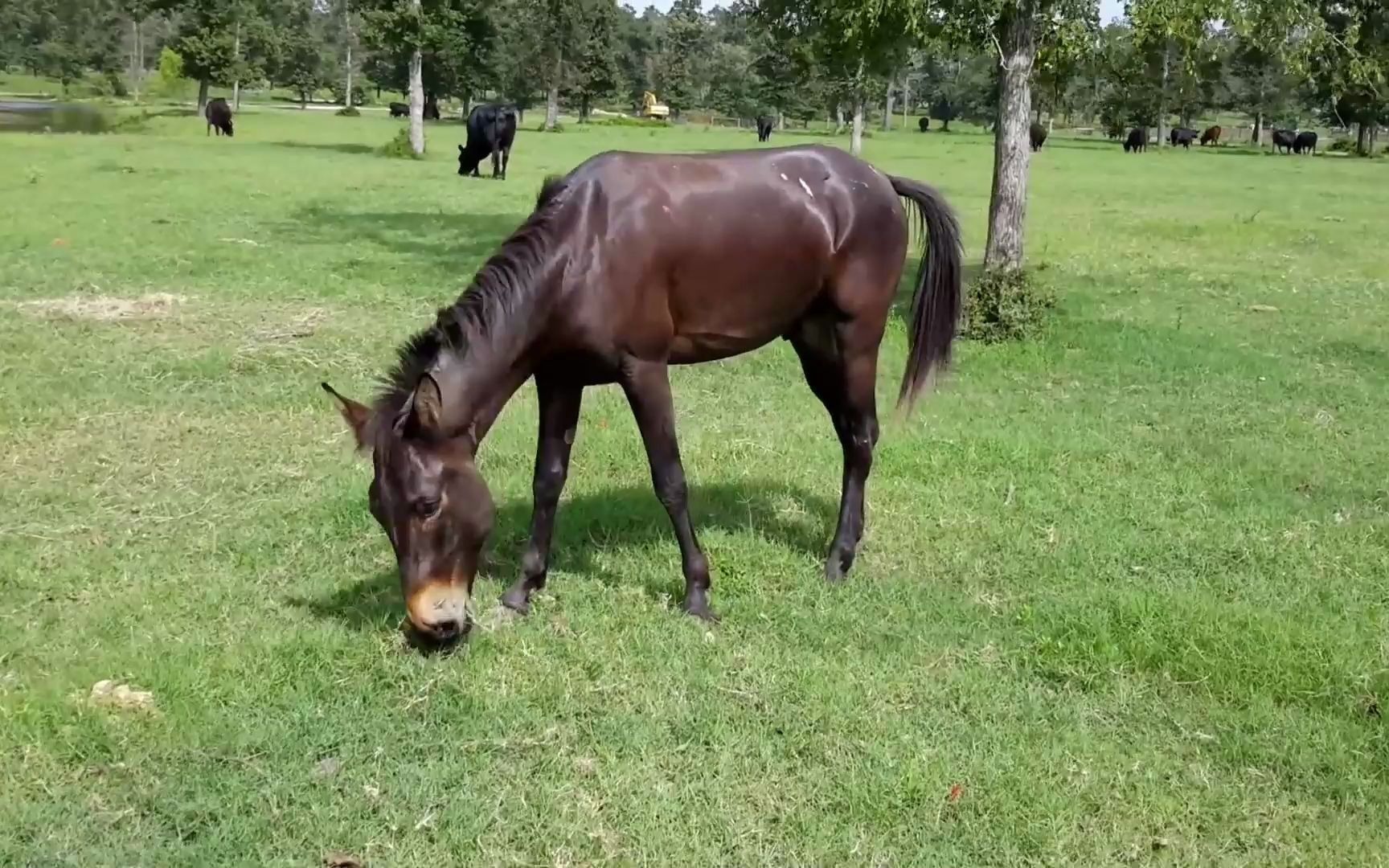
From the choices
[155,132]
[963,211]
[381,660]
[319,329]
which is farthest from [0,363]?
[155,132]

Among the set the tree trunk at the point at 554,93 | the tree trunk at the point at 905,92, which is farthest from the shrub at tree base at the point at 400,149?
the tree trunk at the point at 905,92

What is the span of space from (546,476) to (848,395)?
4.65ft

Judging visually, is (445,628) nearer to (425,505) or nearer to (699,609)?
(425,505)

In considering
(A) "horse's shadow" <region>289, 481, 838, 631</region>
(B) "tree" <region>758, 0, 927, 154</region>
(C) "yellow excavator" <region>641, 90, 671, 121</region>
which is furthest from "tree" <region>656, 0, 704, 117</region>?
(A) "horse's shadow" <region>289, 481, 838, 631</region>

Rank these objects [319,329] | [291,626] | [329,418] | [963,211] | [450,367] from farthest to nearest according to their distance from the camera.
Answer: [963,211], [319,329], [329,418], [291,626], [450,367]

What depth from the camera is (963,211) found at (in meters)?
20.4

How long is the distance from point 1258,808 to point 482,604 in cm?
295

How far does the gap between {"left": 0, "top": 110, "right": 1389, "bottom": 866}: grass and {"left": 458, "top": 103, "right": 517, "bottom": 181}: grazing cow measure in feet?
50.9

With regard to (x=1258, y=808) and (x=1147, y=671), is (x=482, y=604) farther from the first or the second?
(x=1258, y=808)

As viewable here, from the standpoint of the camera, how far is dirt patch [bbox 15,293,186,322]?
32.0ft

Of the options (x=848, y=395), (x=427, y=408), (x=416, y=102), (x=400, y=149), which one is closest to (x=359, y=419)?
(x=427, y=408)

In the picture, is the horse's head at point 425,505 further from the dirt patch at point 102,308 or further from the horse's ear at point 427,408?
→ the dirt patch at point 102,308

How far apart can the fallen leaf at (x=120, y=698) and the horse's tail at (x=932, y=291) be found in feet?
11.6

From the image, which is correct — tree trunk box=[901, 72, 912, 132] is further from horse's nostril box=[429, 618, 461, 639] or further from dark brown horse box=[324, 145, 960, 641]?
horse's nostril box=[429, 618, 461, 639]
